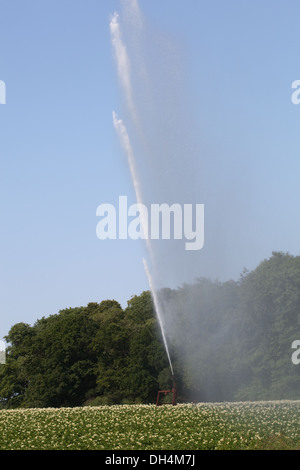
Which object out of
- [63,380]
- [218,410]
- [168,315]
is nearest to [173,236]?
[168,315]

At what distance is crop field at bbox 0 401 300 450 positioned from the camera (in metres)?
22.9

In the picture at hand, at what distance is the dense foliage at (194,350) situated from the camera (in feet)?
161

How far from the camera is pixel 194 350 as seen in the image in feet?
168

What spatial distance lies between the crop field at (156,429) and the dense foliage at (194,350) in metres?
10.4

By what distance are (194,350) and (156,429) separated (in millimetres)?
26043

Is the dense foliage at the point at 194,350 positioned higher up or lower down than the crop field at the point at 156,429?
higher up

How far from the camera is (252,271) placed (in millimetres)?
53406

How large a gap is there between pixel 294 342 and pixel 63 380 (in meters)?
21.4

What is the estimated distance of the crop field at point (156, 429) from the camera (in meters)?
22.9

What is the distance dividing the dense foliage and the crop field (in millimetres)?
10427

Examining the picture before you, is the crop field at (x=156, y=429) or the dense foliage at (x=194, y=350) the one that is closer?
the crop field at (x=156, y=429)

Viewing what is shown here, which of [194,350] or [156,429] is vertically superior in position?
[194,350]

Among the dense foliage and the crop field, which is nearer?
the crop field
